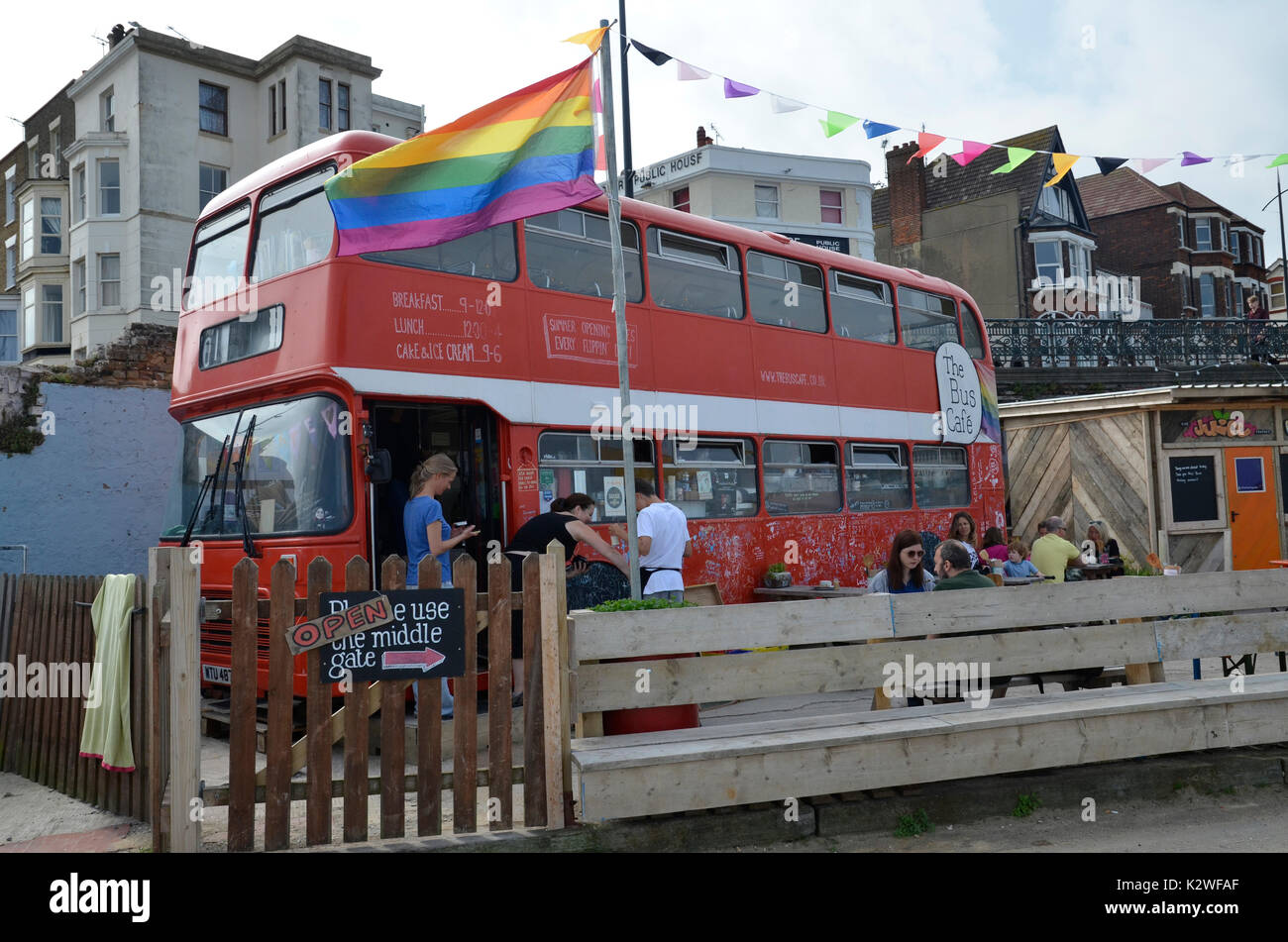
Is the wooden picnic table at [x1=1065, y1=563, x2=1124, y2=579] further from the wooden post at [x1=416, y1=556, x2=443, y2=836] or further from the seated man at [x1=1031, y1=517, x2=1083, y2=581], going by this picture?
the wooden post at [x1=416, y1=556, x2=443, y2=836]

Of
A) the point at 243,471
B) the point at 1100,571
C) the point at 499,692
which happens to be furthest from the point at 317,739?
the point at 1100,571

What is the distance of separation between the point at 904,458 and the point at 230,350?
7.59m

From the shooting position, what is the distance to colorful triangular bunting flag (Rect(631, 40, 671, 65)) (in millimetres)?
8547

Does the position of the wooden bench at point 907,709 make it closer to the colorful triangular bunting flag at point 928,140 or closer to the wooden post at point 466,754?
the wooden post at point 466,754

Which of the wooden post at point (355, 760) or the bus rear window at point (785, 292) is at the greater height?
the bus rear window at point (785, 292)

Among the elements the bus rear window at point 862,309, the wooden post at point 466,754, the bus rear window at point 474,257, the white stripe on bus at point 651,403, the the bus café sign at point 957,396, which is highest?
the bus rear window at point 862,309

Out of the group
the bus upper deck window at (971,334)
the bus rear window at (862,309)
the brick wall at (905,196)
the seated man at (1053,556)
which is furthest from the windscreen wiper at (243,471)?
the brick wall at (905,196)

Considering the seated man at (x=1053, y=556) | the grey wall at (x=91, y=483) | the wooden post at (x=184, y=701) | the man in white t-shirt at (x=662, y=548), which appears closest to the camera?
the wooden post at (x=184, y=701)

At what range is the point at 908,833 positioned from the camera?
5.09m

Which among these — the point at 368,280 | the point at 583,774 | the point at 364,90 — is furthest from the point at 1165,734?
the point at 364,90

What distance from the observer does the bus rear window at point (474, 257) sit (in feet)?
24.2

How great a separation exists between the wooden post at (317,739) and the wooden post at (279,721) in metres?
0.09

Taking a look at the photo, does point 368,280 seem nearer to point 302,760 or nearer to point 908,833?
point 302,760

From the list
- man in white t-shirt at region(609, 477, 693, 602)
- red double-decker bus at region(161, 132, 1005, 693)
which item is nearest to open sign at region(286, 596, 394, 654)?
red double-decker bus at region(161, 132, 1005, 693)
